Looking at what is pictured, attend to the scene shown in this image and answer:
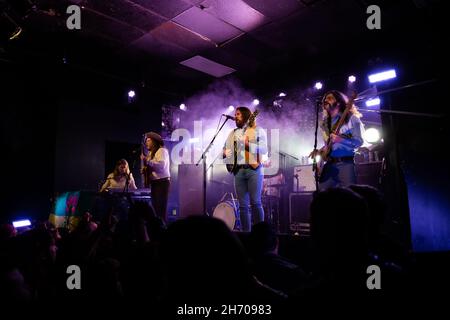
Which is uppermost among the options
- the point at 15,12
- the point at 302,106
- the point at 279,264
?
the point at 15,12

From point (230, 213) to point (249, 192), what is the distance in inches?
110

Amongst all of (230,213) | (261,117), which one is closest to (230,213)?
(230,213)

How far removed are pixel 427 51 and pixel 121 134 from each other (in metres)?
8.97

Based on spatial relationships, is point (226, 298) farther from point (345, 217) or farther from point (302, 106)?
point (302, 106)

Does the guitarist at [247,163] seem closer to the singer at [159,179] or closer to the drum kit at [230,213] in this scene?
the singer at [159,179]

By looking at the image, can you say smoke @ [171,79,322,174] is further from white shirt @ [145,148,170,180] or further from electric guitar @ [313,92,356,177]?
electric guitar @ [313,92,356,177]

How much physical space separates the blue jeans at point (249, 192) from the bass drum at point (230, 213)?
255 centimetres

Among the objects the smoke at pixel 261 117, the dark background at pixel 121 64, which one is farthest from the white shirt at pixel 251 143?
the smoke at pixel 261 117

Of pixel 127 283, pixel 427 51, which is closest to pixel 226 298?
pixel 127 283

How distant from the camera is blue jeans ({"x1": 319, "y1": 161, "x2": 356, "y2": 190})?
4.12 metres

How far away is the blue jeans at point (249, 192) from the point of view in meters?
5.00

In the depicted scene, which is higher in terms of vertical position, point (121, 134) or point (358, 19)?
point (358, 19)

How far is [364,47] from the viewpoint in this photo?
8.77 metres
